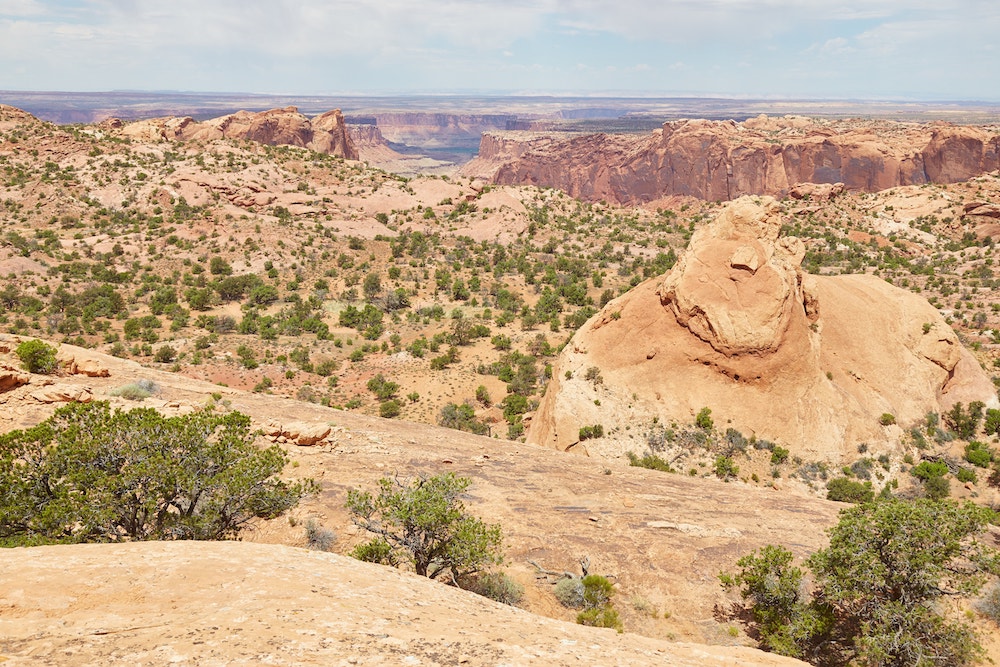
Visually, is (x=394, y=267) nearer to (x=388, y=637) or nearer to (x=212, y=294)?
(x=212, y=294)

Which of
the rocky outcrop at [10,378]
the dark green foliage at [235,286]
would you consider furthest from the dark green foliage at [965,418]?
the dark green foliage at [235,286]

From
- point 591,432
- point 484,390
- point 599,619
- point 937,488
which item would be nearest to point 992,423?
point 937,488

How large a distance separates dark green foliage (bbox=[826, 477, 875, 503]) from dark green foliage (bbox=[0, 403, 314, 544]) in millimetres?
21047

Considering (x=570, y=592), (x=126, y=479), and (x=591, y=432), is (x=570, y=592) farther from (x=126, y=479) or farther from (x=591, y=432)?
(x=591, y=432)

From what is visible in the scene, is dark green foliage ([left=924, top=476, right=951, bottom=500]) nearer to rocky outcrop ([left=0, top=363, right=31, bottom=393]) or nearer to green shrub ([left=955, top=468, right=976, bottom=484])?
green shrub ([left=955, top=468, right=976, bottom=484])

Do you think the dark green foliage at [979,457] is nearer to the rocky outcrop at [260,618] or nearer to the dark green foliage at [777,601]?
the dark green foliage at [777,601]

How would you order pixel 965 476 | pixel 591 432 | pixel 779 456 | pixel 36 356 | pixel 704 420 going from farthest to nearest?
pixel 591 432 → pixel 704 420 → pixel 965 476 → pixel 779 456 → pixel 36 356

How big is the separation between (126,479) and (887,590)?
1577cm

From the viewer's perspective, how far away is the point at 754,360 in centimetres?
2509

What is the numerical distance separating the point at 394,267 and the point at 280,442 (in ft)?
133

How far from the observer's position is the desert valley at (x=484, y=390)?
8.99 metres

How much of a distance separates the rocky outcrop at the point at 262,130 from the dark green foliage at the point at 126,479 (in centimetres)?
8682

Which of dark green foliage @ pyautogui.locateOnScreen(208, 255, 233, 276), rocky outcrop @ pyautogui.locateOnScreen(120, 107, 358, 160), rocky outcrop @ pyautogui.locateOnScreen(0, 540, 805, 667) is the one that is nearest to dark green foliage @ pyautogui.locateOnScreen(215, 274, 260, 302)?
dark green foliage @ pyautogui.locateOnScreen(208, 255, 233, 276)

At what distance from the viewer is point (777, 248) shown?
92.9 ft
